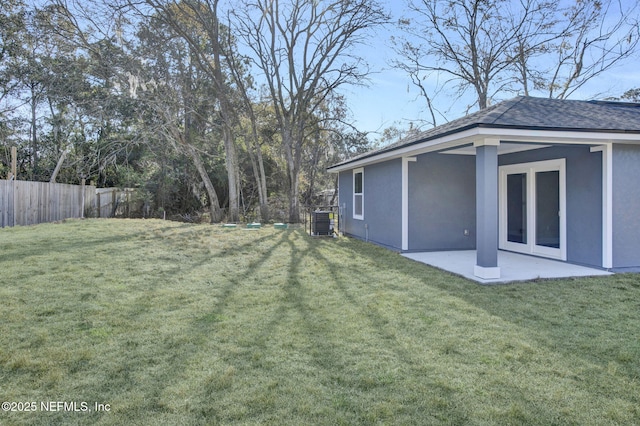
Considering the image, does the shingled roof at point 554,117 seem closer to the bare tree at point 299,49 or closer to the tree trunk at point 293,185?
the tree trunk at point 293,185

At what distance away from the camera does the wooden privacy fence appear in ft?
37.2

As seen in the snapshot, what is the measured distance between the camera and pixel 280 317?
388cm

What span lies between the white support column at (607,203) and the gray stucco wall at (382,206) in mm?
3503

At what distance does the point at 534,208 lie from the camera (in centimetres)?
739

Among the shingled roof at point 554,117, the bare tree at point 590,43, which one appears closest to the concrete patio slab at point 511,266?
the shingled roof at point 554,117

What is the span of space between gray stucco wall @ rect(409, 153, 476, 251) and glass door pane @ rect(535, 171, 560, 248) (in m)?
1.49

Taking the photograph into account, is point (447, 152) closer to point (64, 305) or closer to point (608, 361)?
Answer: point (608, 361)

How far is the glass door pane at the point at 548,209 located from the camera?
695 centimetres

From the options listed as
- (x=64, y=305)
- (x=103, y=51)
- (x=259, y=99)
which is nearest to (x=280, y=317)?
(x=64, y=305)

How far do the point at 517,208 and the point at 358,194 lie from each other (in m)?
4.45

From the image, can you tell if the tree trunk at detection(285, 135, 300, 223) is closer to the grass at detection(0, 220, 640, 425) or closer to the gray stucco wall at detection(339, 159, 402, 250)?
the gray stucco wall at detection(339, 159, 402, 250)

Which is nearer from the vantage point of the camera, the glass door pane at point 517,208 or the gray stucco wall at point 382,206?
the glass door pane at point 517,208

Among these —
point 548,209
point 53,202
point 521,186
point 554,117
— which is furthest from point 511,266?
point 53,202

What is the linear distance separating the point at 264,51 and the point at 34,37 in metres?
8.41
